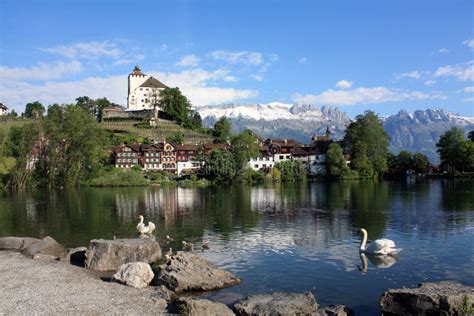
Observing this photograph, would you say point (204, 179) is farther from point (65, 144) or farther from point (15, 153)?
point (15, 153)

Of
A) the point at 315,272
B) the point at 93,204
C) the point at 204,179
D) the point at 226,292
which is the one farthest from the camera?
the point at 204,179

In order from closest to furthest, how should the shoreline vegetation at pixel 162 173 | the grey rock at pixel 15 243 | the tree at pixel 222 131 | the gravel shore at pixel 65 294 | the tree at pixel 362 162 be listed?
the gravel shore at pixel 65 294
the grey rock at pixel 15 243
the shoreline vegetation at pixel 162 173
the tree at pixel 362 162
the tree at pixel 222 131

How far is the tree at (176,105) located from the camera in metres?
173

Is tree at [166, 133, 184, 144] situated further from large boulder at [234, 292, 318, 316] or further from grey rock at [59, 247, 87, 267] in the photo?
large boulder at [234, 292, 318, 316]

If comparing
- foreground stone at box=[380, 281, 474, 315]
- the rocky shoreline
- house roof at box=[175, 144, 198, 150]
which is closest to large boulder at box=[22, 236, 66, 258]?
the rocky shoreline

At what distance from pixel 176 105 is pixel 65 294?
155m

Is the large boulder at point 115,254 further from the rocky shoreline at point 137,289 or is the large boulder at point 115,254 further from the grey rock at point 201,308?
the grey rock at point 201,308

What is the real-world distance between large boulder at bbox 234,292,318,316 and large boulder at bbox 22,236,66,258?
1673 centimetres

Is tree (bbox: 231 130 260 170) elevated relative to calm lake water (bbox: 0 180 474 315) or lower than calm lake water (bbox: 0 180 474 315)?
elevated

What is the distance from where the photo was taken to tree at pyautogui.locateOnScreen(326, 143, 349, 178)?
127312 millimetres

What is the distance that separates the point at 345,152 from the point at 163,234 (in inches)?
4194

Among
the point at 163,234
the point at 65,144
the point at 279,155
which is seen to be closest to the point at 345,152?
the point at 279,155

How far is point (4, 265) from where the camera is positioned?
28297mm

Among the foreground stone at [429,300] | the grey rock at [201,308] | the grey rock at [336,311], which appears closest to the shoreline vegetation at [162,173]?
the grey rock at [201,308]
